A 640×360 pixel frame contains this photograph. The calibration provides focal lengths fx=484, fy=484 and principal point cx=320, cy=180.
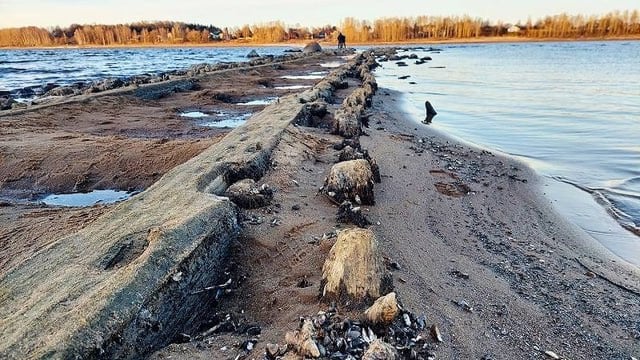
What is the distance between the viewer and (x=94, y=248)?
3449mm

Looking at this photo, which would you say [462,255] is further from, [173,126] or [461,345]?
[173,126]

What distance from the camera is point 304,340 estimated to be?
2631 millimetres

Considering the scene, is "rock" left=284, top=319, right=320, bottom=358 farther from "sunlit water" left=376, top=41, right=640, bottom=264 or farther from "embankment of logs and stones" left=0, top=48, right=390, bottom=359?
"sunlit water" left=376, top=41, right=640, bottom=264

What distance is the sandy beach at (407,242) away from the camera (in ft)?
10.7

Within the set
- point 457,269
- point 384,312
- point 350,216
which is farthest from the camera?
point 350,216

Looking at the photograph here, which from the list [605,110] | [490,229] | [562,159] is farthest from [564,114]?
[490,229]

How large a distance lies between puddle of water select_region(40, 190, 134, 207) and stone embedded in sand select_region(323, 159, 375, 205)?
2.97 m

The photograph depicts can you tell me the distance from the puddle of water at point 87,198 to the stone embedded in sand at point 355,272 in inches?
161

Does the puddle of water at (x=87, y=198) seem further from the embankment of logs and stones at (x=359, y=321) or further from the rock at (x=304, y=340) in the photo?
the rock at (x=304, y=340)

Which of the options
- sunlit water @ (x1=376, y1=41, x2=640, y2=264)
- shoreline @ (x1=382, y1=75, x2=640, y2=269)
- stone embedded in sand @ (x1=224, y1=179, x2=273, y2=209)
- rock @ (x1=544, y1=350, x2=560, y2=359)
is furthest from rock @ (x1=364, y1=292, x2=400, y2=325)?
sunlit water @ (x1=376, y1=41, x2=640, y2=264)

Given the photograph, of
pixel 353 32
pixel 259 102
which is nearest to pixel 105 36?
pixel 353 32

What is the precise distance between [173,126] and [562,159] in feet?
27.3

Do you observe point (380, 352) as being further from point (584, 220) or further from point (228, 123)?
point (228, 123)

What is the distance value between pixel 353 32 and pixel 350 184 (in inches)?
3727
